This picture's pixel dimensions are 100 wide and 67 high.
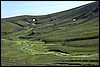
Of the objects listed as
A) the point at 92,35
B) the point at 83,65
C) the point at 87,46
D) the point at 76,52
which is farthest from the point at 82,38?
the point at 83,65

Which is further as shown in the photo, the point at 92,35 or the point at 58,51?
the point at 92,35

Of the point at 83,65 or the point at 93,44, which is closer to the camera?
the point at 83,65

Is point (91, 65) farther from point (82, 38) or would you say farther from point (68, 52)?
point (82, 38)

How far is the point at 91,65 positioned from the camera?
65875 mm

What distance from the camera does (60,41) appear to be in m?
141

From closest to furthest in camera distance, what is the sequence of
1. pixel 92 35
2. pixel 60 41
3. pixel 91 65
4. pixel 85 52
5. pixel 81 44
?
1. pixel 91 65
2. pixel 85 52
3. pixel 81 44
4. pixel 92 35
5. pixel 60 41

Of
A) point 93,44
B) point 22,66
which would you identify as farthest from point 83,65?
point 93,44

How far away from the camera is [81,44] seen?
371 feet

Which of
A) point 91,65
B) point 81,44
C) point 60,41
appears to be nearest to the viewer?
point 91,65

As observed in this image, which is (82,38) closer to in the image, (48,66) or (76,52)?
(76,52)

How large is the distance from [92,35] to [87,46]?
2289 centimetres

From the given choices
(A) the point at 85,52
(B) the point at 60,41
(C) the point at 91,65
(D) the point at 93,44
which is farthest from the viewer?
(B) the point at 60,41

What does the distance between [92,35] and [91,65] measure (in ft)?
211

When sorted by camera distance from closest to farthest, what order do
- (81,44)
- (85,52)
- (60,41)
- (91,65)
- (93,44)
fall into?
(91,65)
(85,52)
(93,44)
(81,44)
(60,41)
